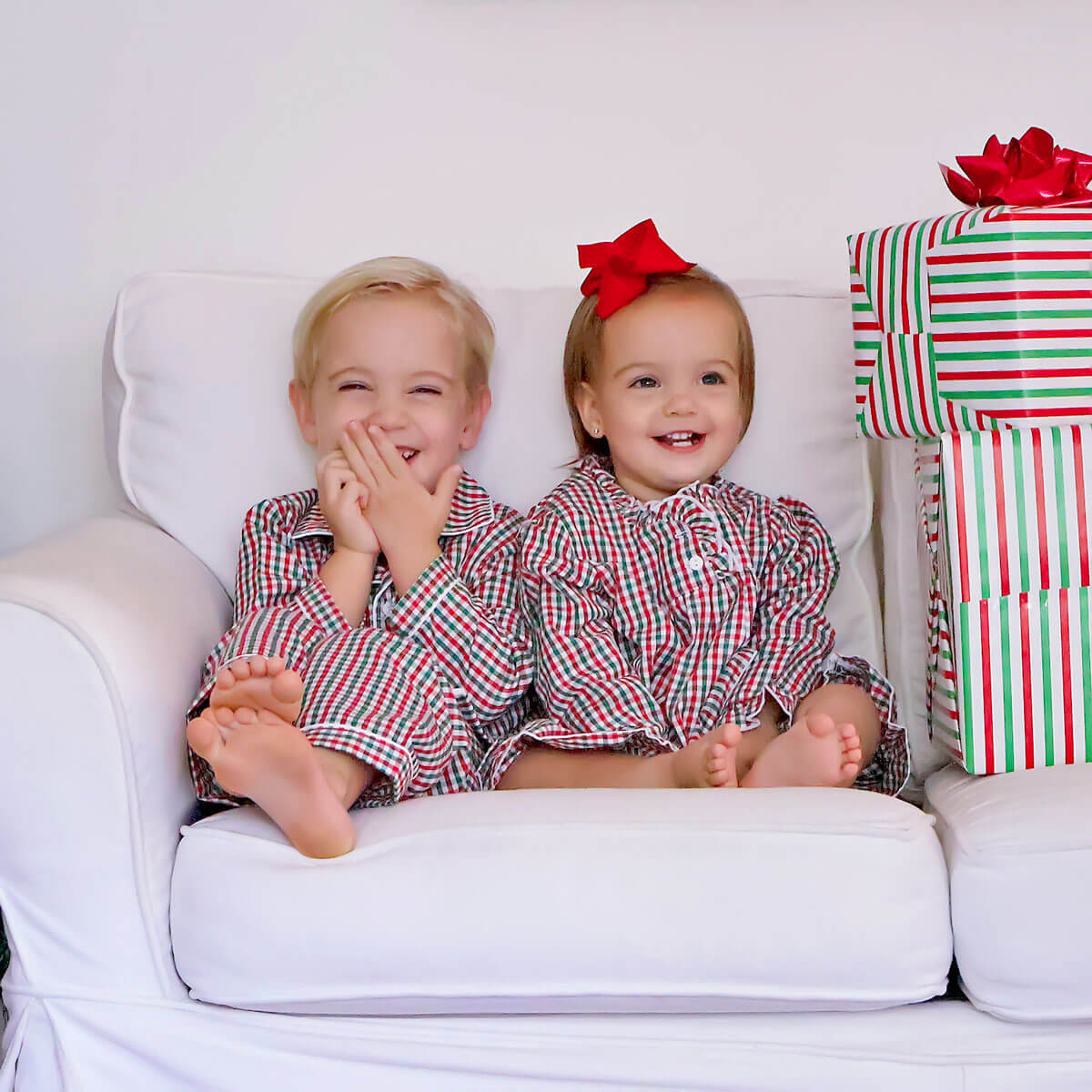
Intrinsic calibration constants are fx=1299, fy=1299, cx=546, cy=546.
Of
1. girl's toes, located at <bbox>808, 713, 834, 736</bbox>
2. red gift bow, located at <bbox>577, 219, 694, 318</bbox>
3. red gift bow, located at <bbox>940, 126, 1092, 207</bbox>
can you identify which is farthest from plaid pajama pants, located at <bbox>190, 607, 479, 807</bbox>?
red gift bow, located at <bbox>940, 126, 1092, 207</bbox>

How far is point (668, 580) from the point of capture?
1364mm

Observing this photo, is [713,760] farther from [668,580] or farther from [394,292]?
[394,292]

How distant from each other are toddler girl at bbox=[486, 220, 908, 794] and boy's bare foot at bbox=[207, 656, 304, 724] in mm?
287

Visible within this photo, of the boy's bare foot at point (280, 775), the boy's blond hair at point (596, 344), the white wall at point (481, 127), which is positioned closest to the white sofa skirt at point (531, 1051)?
the boy's bare foot at point (280, 775)

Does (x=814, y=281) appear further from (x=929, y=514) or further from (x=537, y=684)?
(x=537, y=684)

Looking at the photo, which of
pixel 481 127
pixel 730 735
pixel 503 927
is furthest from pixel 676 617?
pixel 481 127

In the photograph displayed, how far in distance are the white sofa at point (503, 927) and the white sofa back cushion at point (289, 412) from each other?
0.38 metres

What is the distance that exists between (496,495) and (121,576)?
0.47m

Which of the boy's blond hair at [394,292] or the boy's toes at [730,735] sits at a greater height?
the boy's blond hair at [394,292]

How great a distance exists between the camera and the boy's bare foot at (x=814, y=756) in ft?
3.67

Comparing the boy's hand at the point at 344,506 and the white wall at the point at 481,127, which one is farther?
the white wall at the point at 481,127

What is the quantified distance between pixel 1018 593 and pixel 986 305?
27cm

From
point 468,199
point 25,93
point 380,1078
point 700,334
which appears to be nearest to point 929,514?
point 700,334

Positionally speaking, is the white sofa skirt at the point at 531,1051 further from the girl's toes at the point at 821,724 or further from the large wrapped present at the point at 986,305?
the large wrapped present at the point at 986,305
